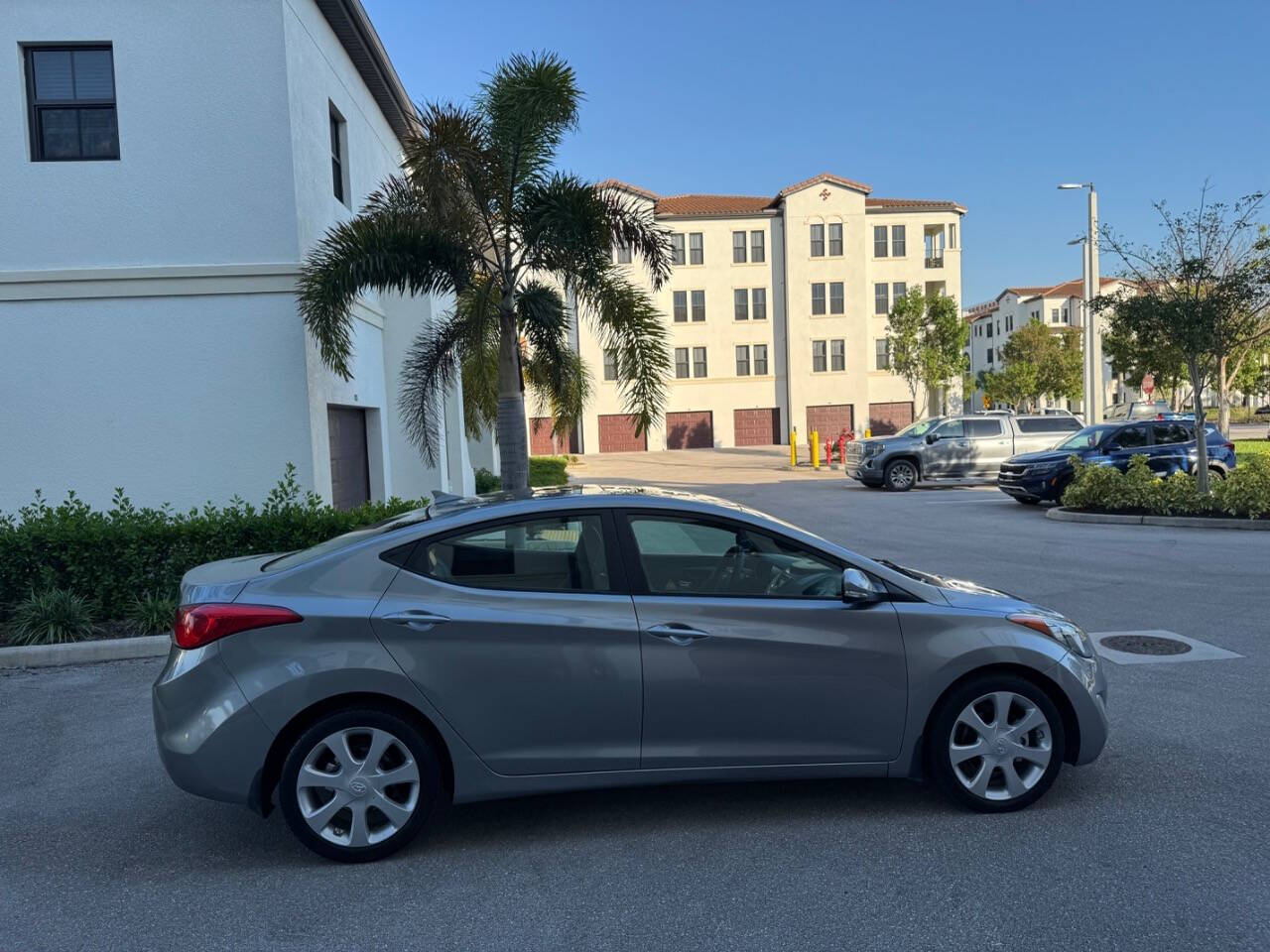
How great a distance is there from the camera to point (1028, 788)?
13.7ft

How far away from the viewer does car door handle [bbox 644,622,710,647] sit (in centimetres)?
398

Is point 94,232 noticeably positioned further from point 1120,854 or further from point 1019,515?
point 1019,515

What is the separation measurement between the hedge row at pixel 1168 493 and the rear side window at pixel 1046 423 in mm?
7826

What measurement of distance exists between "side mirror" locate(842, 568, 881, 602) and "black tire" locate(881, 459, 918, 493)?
19.5 meters

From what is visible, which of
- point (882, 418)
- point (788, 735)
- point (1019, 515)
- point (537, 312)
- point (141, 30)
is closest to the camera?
point (788, 735)

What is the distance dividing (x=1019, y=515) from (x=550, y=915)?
49.8 ft

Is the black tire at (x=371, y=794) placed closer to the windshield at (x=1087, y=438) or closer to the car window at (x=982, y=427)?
the windshield at (x=1087, y=438)

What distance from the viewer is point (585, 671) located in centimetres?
394

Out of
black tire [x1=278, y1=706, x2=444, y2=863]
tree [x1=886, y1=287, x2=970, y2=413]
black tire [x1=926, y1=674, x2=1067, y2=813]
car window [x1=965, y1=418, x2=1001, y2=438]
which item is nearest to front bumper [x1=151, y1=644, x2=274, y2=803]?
black tire [x1=278, y1=706, x2=444, y2=863]

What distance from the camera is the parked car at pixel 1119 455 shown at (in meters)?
17.7

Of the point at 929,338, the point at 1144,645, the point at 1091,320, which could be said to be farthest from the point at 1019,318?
the point at 1144,645

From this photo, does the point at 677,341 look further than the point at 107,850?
Yes

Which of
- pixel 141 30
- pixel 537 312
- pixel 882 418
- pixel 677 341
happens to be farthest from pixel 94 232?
pixel 882 418

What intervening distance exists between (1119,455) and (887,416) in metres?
33.6
